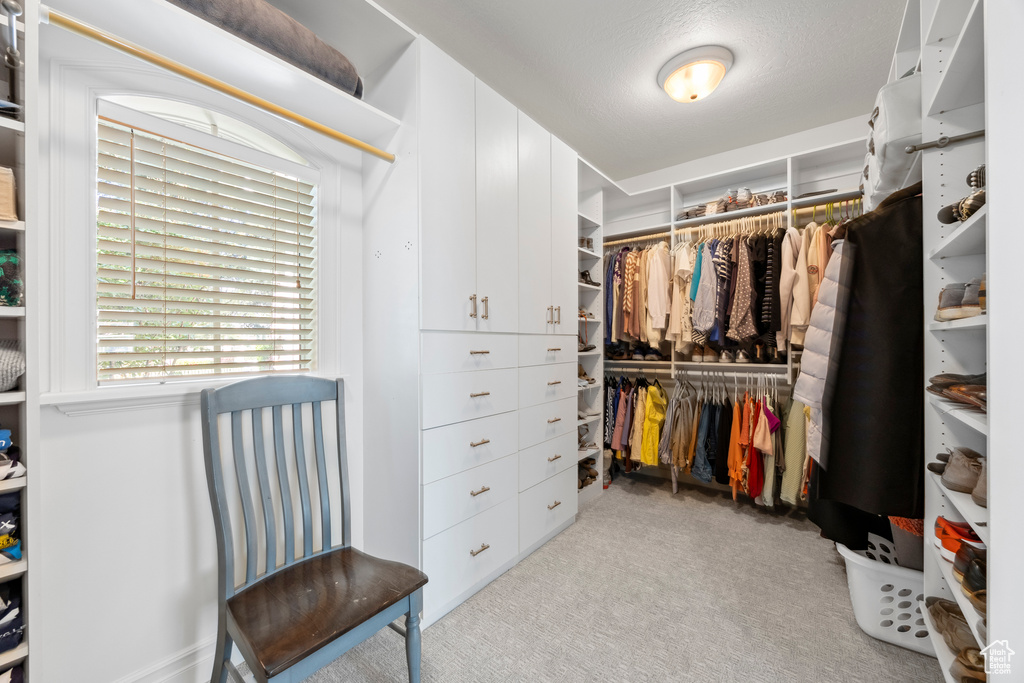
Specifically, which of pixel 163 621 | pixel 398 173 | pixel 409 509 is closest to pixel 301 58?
pixel 398 173

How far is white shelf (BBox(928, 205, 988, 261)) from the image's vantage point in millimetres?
938

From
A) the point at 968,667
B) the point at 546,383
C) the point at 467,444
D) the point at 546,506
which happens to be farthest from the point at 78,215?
the point at 968,667

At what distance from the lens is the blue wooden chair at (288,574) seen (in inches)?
40.6

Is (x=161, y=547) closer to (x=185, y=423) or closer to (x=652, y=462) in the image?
(x=185, y=423)

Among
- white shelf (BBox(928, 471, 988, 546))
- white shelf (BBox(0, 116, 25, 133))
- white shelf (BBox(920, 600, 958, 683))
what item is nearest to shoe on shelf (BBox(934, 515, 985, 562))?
white shelf (BBox(928, 471, 988, 546))

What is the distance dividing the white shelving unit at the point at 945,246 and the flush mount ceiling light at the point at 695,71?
3.04 ft

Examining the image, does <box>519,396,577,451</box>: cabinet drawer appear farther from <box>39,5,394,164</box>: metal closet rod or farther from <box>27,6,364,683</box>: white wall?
<box>39,5,394,164</box>: metal closet rod

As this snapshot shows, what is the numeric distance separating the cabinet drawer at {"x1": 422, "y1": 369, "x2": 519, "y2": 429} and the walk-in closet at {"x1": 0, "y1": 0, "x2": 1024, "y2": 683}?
16 mm

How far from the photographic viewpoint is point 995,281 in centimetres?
85

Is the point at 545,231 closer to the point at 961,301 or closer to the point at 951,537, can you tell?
the point at 961,301

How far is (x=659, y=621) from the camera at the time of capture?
1678 mm

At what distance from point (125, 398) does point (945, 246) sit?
232 cm

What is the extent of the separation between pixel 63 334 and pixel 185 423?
0.39 m

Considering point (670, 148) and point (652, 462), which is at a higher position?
point (670, 148)
